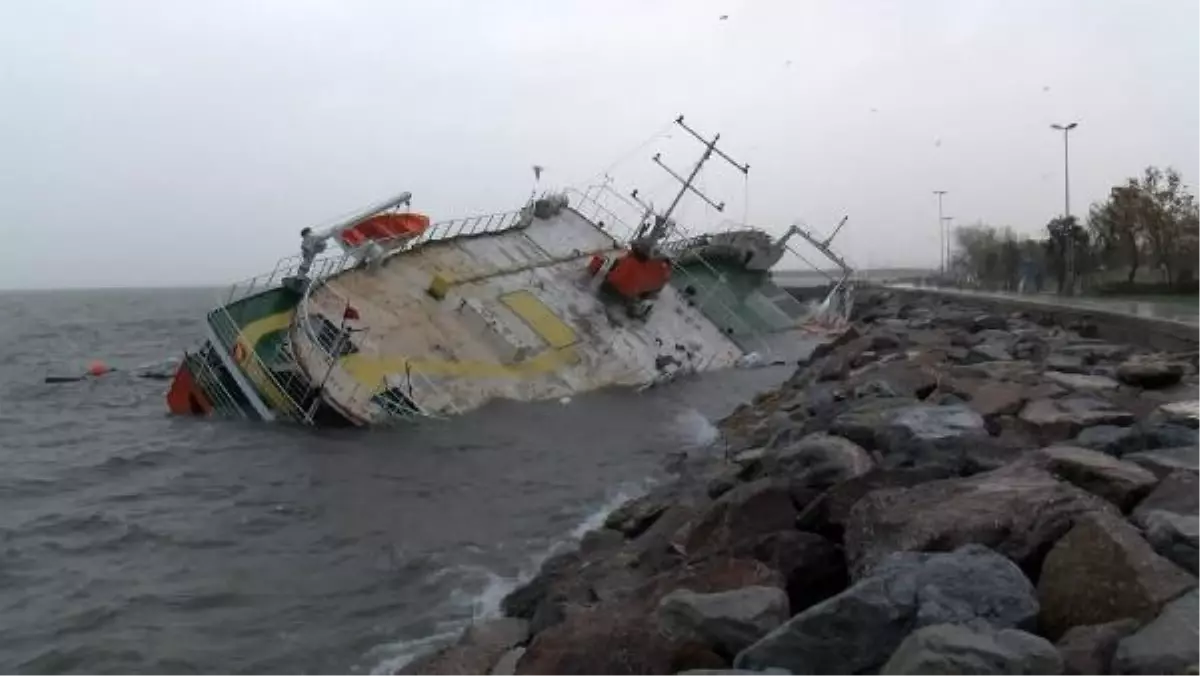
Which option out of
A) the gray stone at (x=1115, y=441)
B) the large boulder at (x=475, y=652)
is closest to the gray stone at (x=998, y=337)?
the gray stone at (x=1115, y=441)

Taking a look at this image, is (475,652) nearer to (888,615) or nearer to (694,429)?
(888,615)

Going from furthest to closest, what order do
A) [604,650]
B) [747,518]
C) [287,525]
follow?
1. [287,525]
2. [747,518]
3. [604,650]

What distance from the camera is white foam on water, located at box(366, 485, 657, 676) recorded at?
7582 millimetres

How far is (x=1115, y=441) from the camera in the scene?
22.6ft

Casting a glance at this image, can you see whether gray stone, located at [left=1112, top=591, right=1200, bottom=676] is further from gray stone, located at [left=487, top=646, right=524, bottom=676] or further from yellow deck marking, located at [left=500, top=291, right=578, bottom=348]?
yellow deck marking, located at [left=500, top=291, right=578, bottom=348]

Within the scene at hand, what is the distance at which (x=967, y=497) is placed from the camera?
17.9ft

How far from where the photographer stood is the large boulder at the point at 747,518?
6.67m

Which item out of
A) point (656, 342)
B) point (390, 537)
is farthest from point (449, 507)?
point (656, 342)

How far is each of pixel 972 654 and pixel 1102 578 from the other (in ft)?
3.81

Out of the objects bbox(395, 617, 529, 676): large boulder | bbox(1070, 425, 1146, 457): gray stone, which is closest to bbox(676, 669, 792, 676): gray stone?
bbox(395, 617, 529, 676): large boulder

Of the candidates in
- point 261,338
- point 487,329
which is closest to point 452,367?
point 487,329

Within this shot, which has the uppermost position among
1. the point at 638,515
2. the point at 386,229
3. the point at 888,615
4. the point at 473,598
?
the point at 386,229

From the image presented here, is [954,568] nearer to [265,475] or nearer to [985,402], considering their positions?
[985,402]

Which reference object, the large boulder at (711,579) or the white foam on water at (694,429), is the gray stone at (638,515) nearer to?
the large boulder at (711,579)
